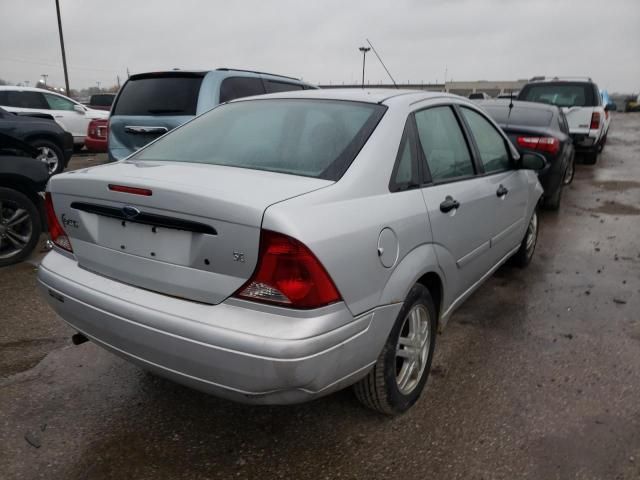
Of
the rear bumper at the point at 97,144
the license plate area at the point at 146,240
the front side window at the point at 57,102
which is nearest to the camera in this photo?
the license plate area at the point at 146,240

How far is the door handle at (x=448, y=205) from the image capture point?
2.60 m

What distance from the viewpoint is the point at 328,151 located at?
7.68 ft

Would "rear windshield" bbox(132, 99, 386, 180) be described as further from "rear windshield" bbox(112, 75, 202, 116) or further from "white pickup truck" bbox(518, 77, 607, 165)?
"white pickup truck" bbox(518, 77, 607, 165)

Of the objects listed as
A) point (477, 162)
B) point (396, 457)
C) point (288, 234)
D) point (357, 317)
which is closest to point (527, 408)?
point (396, 457)

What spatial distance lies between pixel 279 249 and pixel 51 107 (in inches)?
493

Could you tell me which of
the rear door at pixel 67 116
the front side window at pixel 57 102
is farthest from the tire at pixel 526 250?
the front side window at pixel 57 102

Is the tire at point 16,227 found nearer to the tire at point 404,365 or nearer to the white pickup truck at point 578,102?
the tire at point 404,365

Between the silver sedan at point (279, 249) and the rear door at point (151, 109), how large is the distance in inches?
108

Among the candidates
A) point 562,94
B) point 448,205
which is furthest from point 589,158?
point 448,205

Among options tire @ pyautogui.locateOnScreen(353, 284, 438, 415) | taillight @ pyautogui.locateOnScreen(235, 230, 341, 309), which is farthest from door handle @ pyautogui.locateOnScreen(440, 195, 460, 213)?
taillight @ pyautogui.locateOnScreen(235, 230, 341, 309)

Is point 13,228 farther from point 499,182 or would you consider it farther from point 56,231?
point 499,182

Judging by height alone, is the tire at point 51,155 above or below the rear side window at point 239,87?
below

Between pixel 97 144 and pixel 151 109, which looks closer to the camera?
pixel 151 109

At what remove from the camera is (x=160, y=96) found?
5715mm
